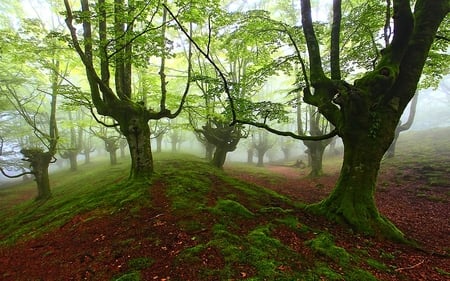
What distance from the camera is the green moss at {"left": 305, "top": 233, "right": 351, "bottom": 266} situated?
17.6 feet

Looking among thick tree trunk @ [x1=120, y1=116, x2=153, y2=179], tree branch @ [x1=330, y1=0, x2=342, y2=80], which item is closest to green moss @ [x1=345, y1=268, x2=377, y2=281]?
tree branch @ [x1=330, y1=0, x2=342, y2=80]

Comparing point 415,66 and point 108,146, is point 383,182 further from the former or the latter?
point 108,146

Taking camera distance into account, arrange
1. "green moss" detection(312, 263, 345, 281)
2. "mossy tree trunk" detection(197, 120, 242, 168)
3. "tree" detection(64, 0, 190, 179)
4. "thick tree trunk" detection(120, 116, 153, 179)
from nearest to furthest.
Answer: "green moss" detection(312, 263, 345, 281) < "tree" detection(64, 0, 190, 179) < "thick tree trunk" detection(120, 116, 153, 179) < "mossy tree trunk" detection(197, 120, 242, 168)

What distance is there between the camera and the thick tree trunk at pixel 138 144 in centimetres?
1057

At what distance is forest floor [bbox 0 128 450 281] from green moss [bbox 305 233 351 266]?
0.02 metres

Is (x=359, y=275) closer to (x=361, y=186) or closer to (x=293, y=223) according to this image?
(x=293, y=223)

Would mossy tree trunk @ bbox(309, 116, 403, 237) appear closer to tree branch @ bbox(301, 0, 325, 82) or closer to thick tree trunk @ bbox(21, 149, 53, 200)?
tree branch @ bbox(301, 0, 325, 82)

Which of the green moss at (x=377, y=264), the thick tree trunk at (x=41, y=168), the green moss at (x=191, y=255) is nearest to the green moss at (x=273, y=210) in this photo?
the green moss at (x=377, y=264)

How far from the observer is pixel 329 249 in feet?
18.8

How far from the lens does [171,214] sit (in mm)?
7574

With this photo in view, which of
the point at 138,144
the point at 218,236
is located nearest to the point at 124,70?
the point at 138,144

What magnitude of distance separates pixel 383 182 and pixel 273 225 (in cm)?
1274

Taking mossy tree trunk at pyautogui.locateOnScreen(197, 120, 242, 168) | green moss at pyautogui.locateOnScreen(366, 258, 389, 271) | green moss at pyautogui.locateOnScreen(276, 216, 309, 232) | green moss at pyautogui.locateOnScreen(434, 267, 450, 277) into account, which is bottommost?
green moss at pyautogui.locateOnScreen(434, 267, 450, 277)

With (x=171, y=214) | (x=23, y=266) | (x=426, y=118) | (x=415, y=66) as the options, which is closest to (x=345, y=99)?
(x=415, y=66)
